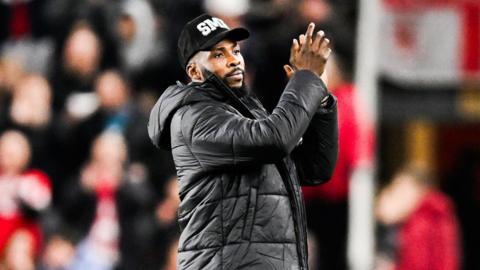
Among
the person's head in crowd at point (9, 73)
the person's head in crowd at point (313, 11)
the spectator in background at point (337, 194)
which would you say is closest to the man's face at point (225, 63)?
the spectator in background at point (337, 194)

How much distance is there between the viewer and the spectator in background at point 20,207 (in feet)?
34.2

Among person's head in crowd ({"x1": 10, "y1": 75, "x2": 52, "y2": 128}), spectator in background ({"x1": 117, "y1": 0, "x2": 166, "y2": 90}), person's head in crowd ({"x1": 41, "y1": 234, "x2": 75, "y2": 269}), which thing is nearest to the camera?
person's head in crowd ({"x1": 41, "y1": 234, "x2": 75, "y2": 269})

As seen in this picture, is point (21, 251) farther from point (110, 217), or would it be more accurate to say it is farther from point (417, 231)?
point (417, 231)

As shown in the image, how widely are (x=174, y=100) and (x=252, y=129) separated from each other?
0.37m

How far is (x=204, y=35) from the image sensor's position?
522 centimetres

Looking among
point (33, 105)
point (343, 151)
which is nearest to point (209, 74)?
point (343, 151)

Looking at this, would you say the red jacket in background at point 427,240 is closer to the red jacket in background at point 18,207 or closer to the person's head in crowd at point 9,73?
the red jacket in background at point 18,207

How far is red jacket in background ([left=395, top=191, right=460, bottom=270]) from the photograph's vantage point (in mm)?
10289

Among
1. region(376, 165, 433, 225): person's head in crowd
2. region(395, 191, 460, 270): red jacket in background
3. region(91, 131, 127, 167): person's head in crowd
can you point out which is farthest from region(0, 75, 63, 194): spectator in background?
region(395, 191, 460, 270): red jacket in background

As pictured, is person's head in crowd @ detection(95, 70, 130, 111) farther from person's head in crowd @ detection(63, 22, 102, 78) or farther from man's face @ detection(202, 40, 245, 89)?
man's face @ detection(202, 40, 245, 89)

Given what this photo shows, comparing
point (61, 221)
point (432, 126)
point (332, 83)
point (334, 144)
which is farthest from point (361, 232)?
point (334, 144)

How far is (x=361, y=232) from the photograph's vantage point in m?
10.4

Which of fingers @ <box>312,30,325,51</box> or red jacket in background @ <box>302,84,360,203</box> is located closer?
fingers @ <box>312,30,325,51</box>

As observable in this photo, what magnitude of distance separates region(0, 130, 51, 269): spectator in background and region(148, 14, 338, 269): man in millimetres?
5313
